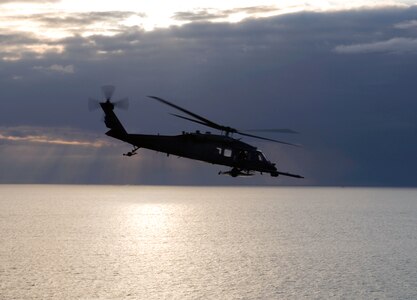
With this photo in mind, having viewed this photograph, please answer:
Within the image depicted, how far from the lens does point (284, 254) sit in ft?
557

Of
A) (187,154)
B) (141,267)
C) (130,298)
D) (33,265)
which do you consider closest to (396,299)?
(130,298)

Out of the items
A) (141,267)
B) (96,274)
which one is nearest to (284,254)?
(141,267)

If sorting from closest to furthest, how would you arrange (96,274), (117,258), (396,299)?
(396,299) → (96,274) → (117,258)

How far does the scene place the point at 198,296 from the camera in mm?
112812

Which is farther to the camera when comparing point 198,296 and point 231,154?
point 198,296

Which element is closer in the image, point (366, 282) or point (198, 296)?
point (198, 296)

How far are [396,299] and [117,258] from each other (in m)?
73.9

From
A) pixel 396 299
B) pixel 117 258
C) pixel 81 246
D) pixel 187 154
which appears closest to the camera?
pixel 187 154

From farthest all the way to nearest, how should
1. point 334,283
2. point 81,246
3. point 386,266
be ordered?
point 81,246 → point 386,266 → point 334,283

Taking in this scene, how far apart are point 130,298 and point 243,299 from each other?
59.7 feet

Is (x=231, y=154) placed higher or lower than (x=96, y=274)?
higher

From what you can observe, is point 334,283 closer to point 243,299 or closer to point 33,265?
point 243,299

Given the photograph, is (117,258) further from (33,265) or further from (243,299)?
(243,299)

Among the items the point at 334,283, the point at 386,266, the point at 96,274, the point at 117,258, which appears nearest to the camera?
the point at 334,283
